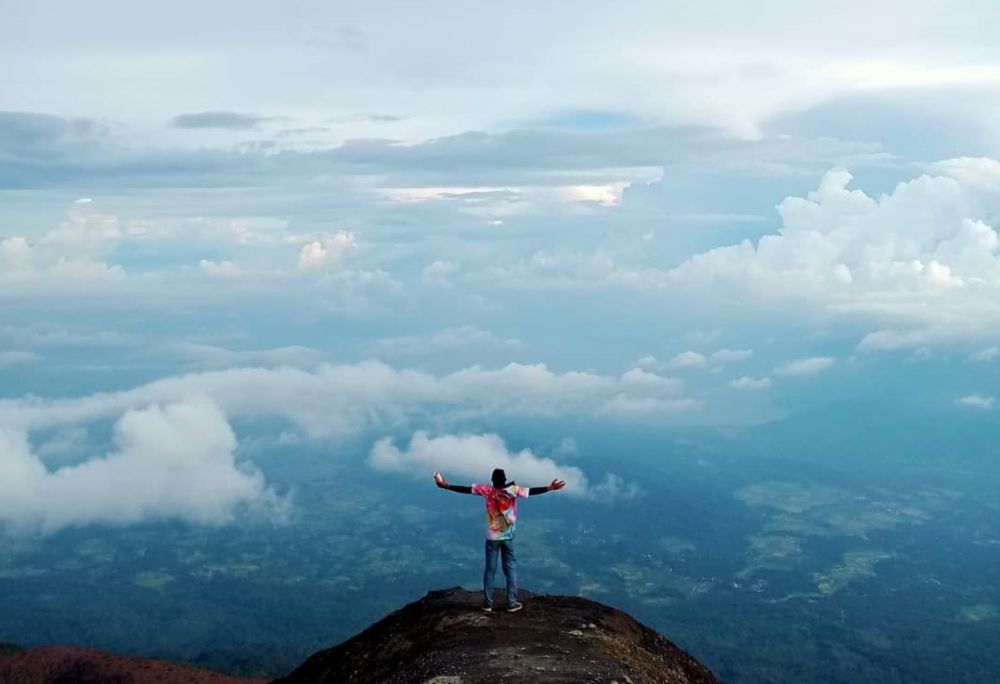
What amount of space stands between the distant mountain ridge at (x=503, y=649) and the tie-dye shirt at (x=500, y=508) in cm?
441

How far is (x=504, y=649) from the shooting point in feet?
119

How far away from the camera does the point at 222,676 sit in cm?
11275

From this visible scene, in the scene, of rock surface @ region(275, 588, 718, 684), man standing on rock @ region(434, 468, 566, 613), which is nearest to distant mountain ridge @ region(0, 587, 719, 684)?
rock surface @ region(275, 588, 718, 684)

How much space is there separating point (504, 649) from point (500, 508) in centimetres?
531

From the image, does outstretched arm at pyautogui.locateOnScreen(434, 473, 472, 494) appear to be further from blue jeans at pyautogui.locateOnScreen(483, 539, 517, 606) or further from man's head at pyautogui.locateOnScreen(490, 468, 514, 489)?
blue jeans at pyautogui.locateOnScreen(483, 539, 517, 606)

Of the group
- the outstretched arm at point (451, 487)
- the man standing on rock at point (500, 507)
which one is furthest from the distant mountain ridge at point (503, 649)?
the outstretched arm at point (451, 487)

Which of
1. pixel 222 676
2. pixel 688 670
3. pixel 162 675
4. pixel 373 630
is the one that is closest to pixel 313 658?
pixel 373 630

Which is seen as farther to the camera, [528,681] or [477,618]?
[477,618]

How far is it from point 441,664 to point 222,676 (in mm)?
87185

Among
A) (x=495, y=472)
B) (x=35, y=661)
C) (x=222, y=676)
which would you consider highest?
(x=495, y=472)

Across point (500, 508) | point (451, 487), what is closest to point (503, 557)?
point (500, 508)

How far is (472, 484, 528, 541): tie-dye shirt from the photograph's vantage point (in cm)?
3669

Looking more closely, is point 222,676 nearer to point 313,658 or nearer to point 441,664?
point 313,658

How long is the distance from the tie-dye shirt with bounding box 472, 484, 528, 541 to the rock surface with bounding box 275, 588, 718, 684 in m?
4.41
